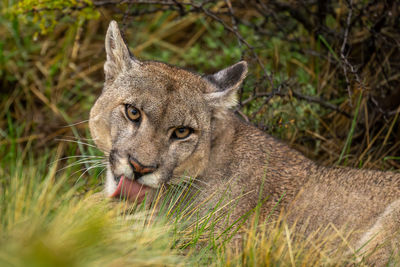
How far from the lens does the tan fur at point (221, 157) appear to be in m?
5.09

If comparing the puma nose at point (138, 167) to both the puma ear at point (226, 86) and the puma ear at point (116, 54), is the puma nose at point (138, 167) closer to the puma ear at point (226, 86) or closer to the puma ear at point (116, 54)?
the puma ear at point (226, 86)

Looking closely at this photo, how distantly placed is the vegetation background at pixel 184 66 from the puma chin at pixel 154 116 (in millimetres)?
368

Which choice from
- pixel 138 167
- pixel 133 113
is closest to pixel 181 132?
pixel 133 113

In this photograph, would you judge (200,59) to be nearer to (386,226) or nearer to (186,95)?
(186,95)

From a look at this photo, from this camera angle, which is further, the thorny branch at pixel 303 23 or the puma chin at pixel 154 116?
the thorny branch at pixel 303 23

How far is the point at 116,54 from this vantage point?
18.8ft

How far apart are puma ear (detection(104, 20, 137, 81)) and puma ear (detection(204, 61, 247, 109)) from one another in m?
0.93

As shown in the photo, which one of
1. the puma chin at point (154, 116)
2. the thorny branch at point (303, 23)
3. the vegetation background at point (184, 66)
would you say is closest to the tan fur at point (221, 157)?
the puma chin at point (154, 116)

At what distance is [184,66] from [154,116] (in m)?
3.35

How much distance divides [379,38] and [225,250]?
4.62 m

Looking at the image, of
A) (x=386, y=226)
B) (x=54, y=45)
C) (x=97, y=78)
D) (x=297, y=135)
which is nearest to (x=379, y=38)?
(x=297, y=135)

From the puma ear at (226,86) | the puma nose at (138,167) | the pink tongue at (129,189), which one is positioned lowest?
the pink tongue at (129,189)

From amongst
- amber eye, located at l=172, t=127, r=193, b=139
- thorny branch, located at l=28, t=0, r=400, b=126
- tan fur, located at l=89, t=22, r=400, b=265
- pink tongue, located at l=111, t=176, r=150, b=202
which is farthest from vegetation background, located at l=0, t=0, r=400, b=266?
amber eye, located at l=172, t=127, r=193, b=139

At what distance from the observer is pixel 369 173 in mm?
5680
